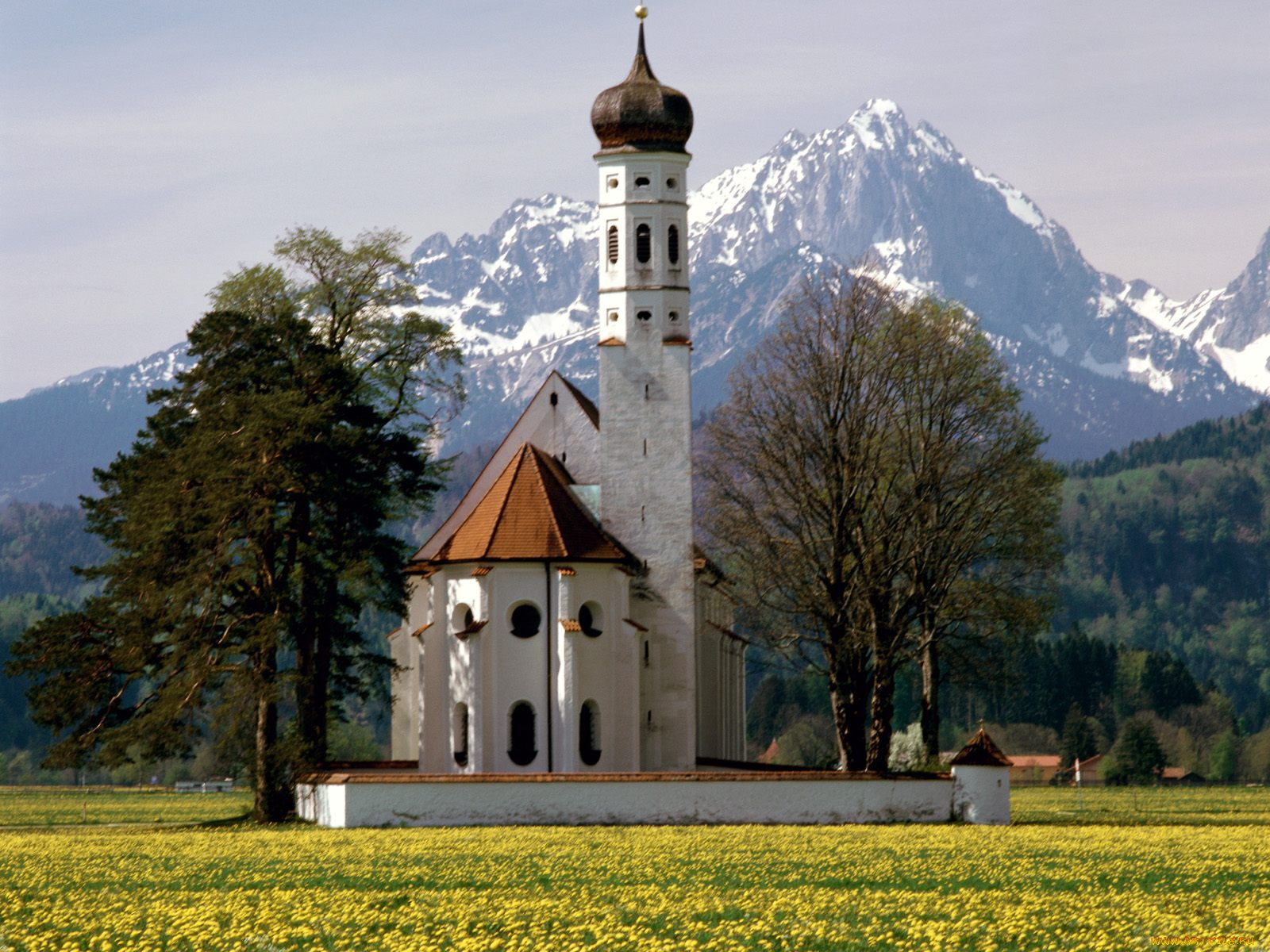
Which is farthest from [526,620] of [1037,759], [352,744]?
[1037,759]

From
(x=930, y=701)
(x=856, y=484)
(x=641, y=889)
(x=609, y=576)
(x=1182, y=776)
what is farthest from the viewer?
(x=1182, y=776)

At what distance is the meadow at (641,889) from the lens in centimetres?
2438

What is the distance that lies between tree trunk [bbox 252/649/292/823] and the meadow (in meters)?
6.14

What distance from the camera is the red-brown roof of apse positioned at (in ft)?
183

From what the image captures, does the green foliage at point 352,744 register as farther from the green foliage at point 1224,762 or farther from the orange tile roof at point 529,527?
the green foliage at point 1224,762

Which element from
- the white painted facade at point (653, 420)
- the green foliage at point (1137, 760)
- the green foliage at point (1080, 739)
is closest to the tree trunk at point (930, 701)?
the white painted facade at point (653, 420)

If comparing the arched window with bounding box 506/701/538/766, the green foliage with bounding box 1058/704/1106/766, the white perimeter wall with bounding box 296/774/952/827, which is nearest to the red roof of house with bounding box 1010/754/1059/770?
the green foliage with bounding box 1058/704/1106/766

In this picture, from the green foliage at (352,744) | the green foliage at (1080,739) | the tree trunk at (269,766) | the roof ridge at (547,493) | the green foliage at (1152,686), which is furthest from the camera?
the green foliage at (1152,686)

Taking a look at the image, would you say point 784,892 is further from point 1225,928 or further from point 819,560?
point 819,560

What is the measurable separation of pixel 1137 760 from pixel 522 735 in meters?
57.7

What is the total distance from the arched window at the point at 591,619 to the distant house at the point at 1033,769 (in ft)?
187

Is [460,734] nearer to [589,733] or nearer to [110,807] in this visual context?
[589,733]

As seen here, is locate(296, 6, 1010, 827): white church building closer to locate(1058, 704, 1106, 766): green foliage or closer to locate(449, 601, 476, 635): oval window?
locate(449, 601, 476, 635): oval window

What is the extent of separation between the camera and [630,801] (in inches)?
1876
